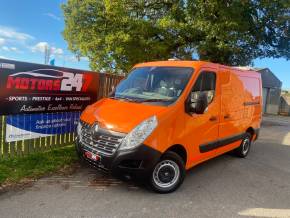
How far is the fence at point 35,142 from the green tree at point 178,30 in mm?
6709

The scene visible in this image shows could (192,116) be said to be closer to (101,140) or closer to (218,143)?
(218,143)

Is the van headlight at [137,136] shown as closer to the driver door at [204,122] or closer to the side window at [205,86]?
the driver door at [204,122]

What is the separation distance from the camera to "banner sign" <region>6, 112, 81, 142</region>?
574cm

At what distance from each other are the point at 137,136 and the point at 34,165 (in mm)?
2601

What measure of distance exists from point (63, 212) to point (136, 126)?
1569 mm

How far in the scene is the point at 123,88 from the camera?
5828mm

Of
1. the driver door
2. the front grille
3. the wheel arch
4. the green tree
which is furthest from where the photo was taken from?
the green tree

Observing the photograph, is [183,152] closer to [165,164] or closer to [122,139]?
[165,164]

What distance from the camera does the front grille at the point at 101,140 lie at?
4328mm

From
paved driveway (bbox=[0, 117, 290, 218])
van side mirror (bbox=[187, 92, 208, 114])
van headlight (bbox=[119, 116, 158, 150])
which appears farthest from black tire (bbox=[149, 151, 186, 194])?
van side mirror (bbox=[187, 92, 208, 114])

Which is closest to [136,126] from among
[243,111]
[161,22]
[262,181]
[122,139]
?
[122,139]

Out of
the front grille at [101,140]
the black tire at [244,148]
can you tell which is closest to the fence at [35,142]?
the front grille at [101,140]

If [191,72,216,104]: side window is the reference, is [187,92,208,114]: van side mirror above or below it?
below

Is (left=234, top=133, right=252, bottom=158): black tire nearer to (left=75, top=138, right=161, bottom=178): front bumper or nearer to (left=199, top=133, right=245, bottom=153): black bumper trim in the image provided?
(left=199, top=133, right=245, bottom=153): black bumper trim
